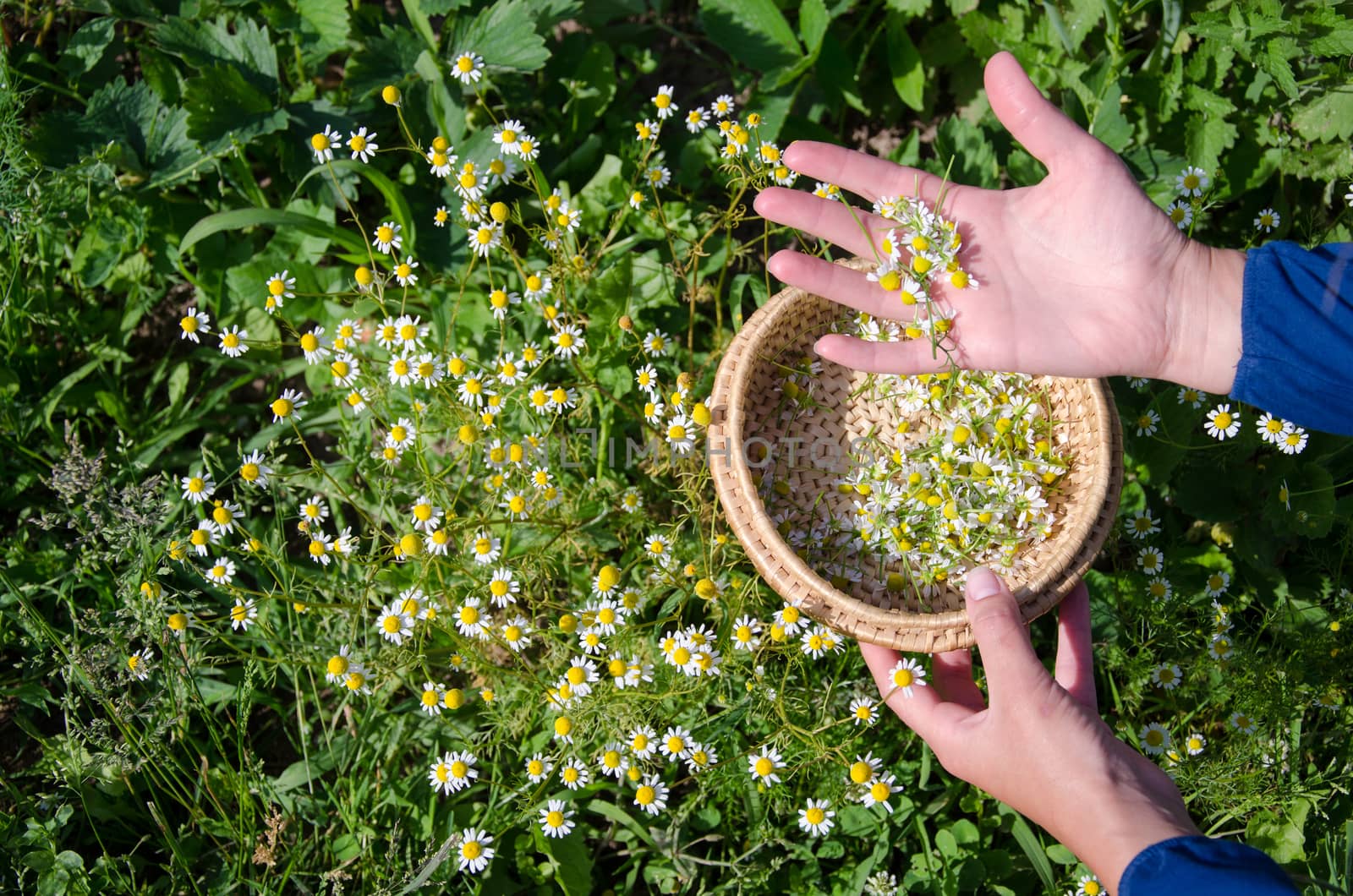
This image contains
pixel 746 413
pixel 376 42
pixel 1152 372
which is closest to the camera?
pixel 1152 372

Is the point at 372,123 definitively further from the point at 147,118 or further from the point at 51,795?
the point at 51,795

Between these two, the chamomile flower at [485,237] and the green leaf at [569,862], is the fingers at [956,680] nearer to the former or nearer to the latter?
the green leaf at [569,862]

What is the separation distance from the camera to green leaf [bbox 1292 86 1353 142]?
7.92 ft

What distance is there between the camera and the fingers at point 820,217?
195 cm

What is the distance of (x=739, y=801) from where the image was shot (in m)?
2.21

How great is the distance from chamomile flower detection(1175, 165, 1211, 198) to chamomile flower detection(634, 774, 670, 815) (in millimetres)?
1764

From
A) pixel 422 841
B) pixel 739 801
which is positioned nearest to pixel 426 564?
pixel 422 841

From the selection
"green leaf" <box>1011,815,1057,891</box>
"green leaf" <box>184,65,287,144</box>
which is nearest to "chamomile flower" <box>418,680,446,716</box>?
"green leaf" <box>1011,815,1057,891</box>

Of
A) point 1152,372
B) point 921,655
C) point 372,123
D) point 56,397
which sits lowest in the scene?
point 921,655

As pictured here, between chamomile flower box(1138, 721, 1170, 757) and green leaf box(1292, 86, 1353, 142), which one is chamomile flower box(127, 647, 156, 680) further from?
green leaf box(1292, 86, 1353, 142)

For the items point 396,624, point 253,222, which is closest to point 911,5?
point 253,222

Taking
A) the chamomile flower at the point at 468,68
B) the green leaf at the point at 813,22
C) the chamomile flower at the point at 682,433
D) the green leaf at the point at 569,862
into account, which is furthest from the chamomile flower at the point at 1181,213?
the green leaf at the point at 569,862

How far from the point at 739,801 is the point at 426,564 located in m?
0.92

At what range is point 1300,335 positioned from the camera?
5.93 ft
